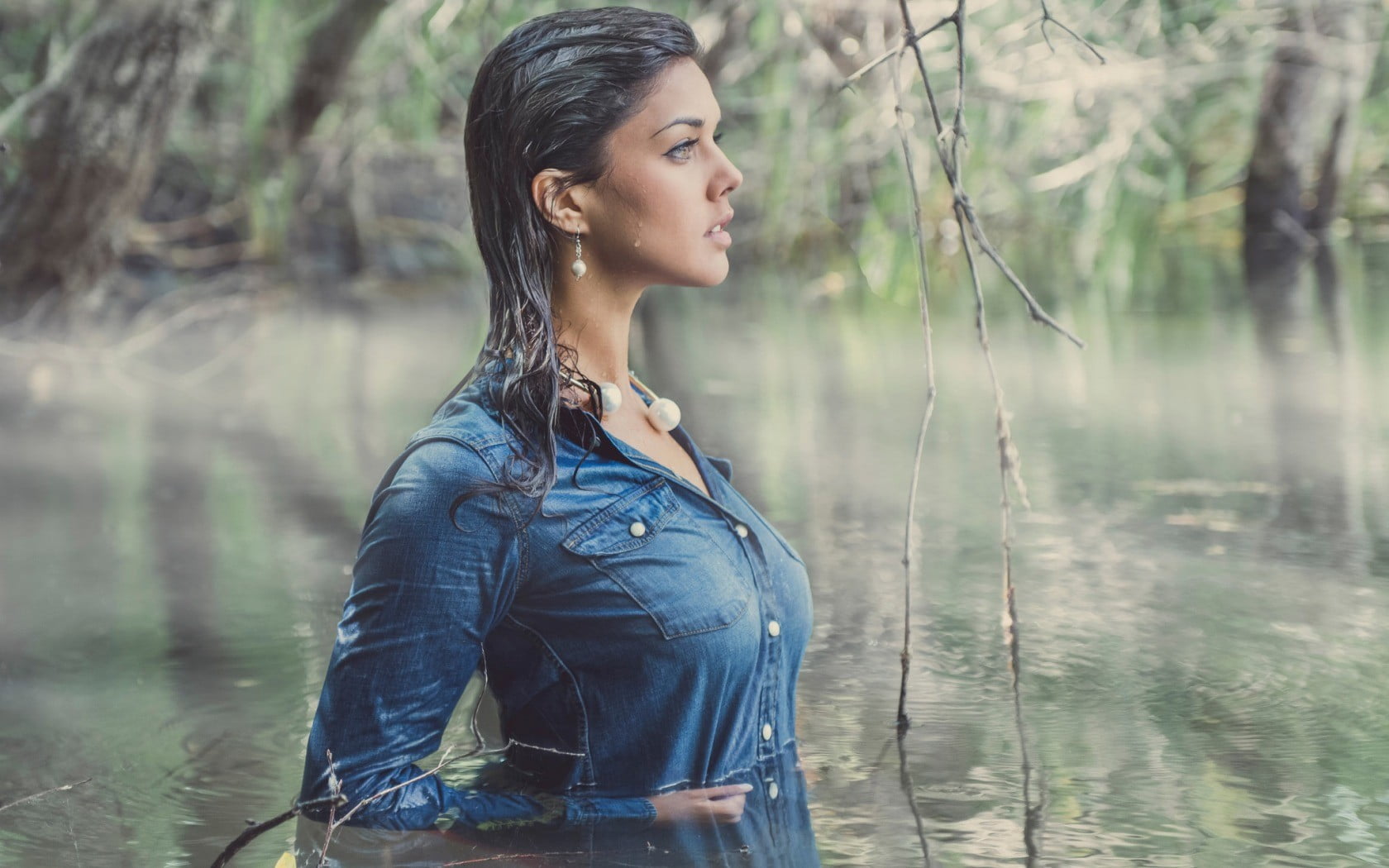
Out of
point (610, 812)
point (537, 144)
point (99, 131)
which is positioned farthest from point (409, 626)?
point (99, 131)

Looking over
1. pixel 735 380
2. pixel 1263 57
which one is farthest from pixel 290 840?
pixel 1263 57

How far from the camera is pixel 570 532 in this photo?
5.57 ft

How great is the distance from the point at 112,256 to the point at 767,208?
12.9ft

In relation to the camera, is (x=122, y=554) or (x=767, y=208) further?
(x=767, y=208)

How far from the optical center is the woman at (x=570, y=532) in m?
1.62

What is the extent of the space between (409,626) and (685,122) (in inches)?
22.7

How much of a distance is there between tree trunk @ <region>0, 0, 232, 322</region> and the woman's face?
8.92 feet

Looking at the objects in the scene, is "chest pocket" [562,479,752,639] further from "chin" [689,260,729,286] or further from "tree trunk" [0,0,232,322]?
"tree trunk" [0,0,232,322]

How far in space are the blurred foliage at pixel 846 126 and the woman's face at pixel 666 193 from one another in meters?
2.55

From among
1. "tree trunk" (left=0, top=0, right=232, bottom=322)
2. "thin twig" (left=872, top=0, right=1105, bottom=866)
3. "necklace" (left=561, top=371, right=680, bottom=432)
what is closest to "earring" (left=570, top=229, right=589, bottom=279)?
"necklace" (left=561, top=371, right=680, bottom=432)

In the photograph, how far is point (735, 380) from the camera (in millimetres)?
5484

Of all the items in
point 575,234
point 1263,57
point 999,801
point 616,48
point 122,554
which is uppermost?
point 1263,57

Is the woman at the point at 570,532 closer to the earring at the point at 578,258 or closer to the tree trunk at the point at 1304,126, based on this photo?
the earring at the point at 578,258

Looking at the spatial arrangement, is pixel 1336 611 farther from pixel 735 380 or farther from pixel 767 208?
pixel 767 208
